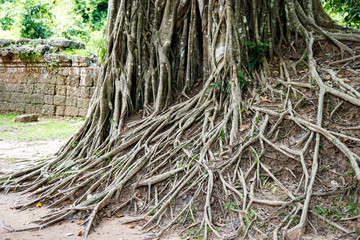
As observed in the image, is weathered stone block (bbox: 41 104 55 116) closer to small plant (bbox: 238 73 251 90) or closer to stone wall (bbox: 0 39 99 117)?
stone wall (bbox: 0 39 99 117)

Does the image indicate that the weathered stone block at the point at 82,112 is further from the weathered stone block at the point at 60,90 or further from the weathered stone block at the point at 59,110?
the weathered stone block at the point at 60,90

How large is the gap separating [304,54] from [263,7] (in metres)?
0.80

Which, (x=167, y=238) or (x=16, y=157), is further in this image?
(x=16, y=157)

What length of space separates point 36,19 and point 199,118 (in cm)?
1234

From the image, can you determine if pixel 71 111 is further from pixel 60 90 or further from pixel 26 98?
pixel 26 98

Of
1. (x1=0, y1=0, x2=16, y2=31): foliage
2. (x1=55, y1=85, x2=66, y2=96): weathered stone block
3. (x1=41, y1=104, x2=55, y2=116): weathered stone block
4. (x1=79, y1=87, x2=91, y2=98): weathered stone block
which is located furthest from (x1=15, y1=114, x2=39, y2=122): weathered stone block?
(x1=0, y1=0, x2=16, y2=31): foliage

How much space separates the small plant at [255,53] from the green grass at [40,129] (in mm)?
4889

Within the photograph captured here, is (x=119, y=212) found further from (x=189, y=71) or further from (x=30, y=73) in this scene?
(x=30, y=73)

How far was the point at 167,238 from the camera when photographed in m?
2.91

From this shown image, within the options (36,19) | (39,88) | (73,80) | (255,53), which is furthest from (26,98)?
(255,53)

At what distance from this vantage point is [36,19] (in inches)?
546

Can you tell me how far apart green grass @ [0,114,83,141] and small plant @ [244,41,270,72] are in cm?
489

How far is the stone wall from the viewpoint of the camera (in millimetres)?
9750

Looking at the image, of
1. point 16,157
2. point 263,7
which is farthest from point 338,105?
point 16,157
